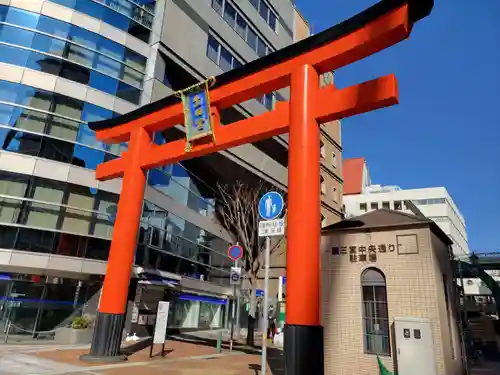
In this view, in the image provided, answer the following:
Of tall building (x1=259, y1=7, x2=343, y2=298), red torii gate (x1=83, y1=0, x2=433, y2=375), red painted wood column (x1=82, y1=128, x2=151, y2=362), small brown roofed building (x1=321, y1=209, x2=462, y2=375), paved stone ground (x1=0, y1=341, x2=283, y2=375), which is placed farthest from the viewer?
tall building (x1=259, y1=7, x2=343, y2=298)

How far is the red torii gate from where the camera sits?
22.7ft

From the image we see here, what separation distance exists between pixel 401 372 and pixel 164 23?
18.2m

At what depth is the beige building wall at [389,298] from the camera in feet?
29.7

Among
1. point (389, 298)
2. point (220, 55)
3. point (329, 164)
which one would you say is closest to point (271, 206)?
point (389, 298)

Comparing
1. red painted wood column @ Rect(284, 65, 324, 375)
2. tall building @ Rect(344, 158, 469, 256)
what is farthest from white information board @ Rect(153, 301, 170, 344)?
tall building @ Rect(344, 158, 469, 256)

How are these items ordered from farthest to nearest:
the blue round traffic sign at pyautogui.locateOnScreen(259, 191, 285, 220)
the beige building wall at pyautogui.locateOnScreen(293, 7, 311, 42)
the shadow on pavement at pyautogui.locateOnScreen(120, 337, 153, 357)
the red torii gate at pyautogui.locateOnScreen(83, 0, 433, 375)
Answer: the beige building wall at pyautogui.locateOnScreen(293, 7, 311, 42), the shadow on pavement at pyautogui.locateOnScreen(120, 337, 153, 357), the red torii gate at pyautogui.locateOnScreen(83, 0, 433, 375), the blue round traffic sign at pyautogui.locateOnScreen(259, 191, 285, 220)

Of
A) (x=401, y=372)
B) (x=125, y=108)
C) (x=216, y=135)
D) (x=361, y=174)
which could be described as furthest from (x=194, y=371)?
(x=361, y=174)

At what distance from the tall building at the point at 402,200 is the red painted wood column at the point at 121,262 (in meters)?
57.7

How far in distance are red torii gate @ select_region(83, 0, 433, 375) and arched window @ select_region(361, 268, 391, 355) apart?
3245 mm

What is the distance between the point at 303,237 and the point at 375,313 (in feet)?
12.8

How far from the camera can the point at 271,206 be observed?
686cm

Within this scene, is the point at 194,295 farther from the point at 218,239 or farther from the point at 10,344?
the point at 10,344

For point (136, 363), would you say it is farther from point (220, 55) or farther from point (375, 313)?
point (220, 55)

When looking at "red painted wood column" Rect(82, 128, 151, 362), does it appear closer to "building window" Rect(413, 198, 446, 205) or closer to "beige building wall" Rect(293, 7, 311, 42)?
"beige building wall" Rect(293, 7, 311, 42)
